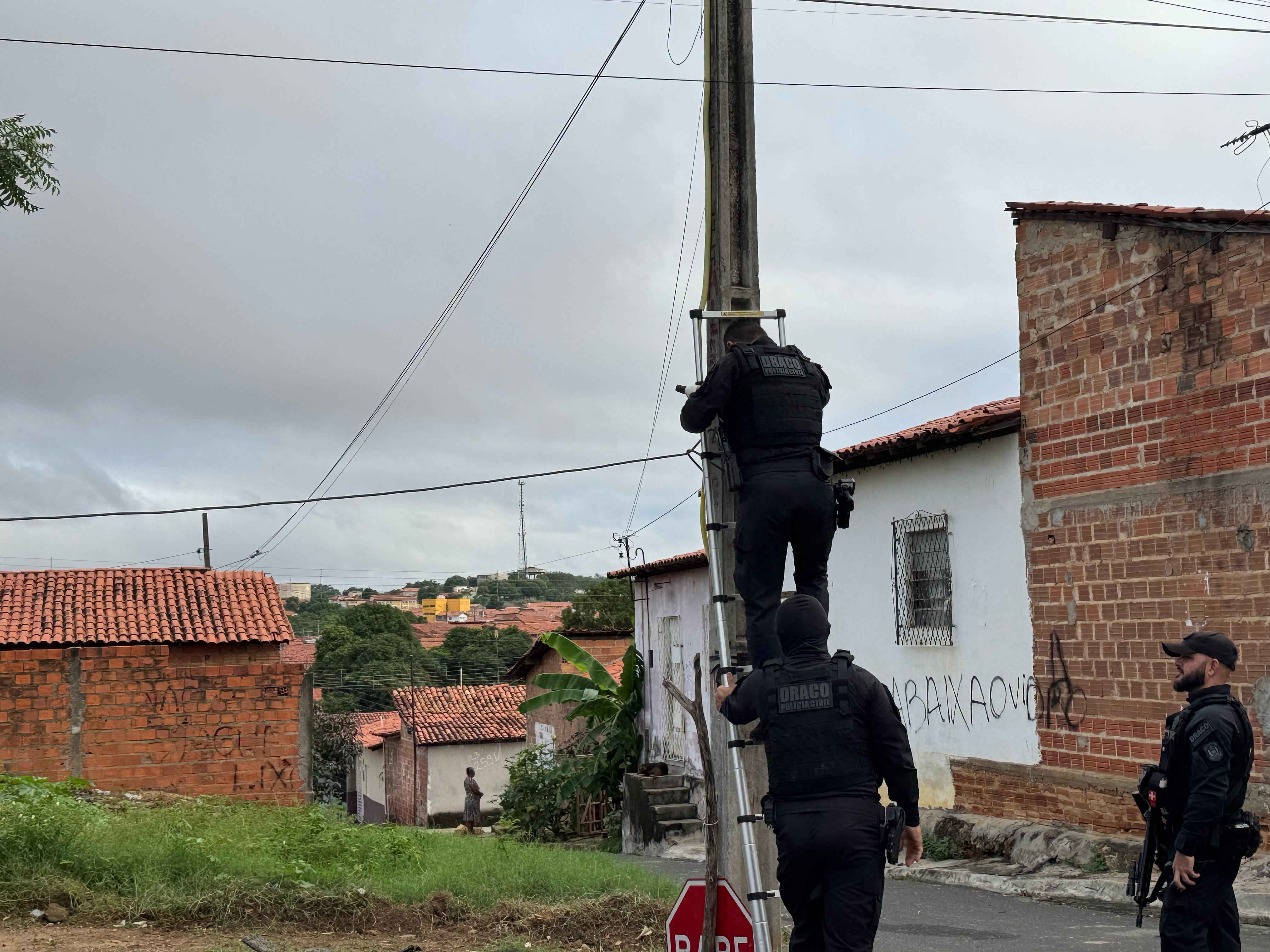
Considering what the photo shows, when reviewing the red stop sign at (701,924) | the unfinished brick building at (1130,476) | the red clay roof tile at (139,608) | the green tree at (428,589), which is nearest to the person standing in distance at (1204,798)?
the red stop sign at (701,924)

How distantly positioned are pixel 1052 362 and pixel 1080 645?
2.67 meters

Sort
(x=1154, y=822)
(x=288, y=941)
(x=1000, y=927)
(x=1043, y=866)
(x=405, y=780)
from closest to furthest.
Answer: (x=1154, y=822) → (x=288, y=941) → (x=1000, y=927) → (x=1043, y=866) → (x=405, y=780)

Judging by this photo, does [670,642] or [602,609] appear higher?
[602,609]

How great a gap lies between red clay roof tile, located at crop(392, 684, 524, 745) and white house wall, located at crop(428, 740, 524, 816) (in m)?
0.33

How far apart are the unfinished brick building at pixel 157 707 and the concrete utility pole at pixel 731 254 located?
13280mm

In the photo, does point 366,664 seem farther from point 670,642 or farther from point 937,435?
point 937,435

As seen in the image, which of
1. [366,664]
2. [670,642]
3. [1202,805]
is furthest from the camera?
[366,664]

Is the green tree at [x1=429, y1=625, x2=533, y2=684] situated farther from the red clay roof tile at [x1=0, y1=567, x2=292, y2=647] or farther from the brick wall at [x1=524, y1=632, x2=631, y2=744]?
the red clay roof tile at [x1=0, y1=567, x2=292, y2=647]

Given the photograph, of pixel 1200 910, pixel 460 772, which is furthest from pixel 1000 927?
pixel 460 772

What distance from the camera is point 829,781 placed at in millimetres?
4707

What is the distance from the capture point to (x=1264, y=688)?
910 cm

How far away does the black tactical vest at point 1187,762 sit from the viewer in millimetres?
5410

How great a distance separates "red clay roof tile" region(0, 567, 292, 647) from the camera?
63.6 feet

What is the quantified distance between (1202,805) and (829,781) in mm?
1829
